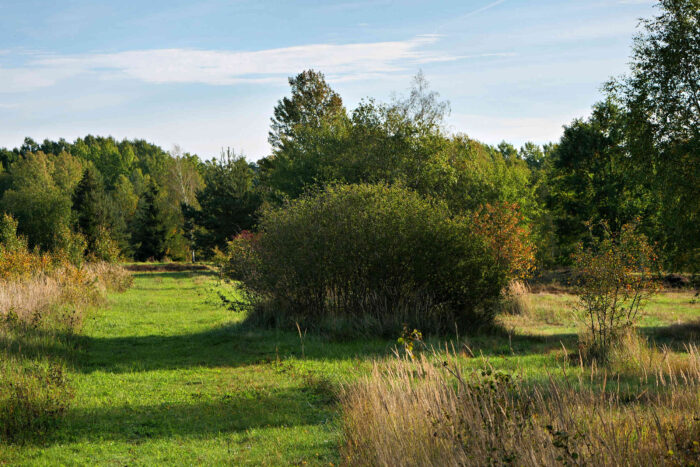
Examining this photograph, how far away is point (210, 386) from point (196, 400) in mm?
1016

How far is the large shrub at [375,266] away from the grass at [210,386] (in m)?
1.27

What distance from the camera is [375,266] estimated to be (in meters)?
16.8

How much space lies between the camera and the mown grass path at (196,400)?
23.0 feet

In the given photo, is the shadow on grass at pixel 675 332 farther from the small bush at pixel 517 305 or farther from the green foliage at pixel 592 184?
the green foliage at pixel 592 184

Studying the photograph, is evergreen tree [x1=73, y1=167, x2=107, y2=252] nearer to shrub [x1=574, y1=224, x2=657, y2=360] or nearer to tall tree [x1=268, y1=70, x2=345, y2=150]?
tall tree [x1=268, y1=70, x2=345, y2=150]

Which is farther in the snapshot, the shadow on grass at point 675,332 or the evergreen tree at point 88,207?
the evergreen tree at point 88,207

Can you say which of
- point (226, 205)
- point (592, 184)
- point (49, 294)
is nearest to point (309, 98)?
point (226, 205)

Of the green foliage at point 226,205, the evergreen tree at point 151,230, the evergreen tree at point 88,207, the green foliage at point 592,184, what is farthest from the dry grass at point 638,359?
the evergreen tree at point 151,230

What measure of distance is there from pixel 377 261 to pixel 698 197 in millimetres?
11159

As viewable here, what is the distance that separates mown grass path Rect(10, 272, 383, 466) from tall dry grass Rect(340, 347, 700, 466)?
0.90 metres

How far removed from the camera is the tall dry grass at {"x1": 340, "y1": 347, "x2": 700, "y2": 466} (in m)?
4.50

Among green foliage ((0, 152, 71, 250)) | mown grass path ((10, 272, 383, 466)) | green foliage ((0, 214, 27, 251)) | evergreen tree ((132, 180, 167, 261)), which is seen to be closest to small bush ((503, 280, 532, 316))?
mown grass path ((10, 272, 383, 466))

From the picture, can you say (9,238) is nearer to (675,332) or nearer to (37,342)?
(37,342)

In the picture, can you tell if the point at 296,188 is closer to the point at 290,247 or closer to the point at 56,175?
the point at 290,247
